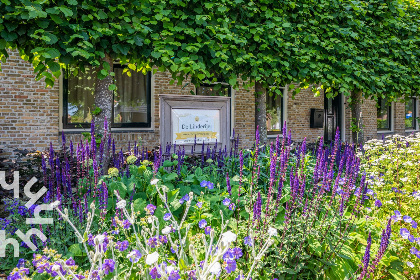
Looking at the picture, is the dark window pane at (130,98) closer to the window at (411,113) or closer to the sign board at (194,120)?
the sign board at (194,120)

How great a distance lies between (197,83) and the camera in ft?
17.2

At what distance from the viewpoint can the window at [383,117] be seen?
13789 millimetres

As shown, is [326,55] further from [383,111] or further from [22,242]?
[383,111]

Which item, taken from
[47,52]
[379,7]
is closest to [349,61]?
[379,7]

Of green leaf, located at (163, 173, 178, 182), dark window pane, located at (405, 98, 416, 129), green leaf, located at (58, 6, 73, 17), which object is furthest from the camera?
dark window pane, located at (405, 98, 416, 129)

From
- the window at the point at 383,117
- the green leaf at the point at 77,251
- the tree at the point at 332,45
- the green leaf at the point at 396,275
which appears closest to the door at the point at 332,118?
the window at the point at 383,117

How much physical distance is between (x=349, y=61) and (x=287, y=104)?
12.1 feet

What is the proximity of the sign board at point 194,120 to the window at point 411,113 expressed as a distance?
13.2m

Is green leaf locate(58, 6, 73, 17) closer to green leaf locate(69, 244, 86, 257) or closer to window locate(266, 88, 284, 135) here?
green leaf locate(69, 244, 86, 257)

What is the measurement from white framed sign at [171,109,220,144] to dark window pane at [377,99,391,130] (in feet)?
36.6

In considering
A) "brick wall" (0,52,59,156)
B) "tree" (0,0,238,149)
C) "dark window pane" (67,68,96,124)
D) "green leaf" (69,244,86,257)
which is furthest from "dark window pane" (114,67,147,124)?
"green leaf" (69,244,86,257)

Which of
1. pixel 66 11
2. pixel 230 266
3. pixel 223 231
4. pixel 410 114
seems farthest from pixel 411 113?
pixel 230 266

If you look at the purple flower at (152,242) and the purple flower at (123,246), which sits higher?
the purple flower at (152,242)

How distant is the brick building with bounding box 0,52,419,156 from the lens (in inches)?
263
